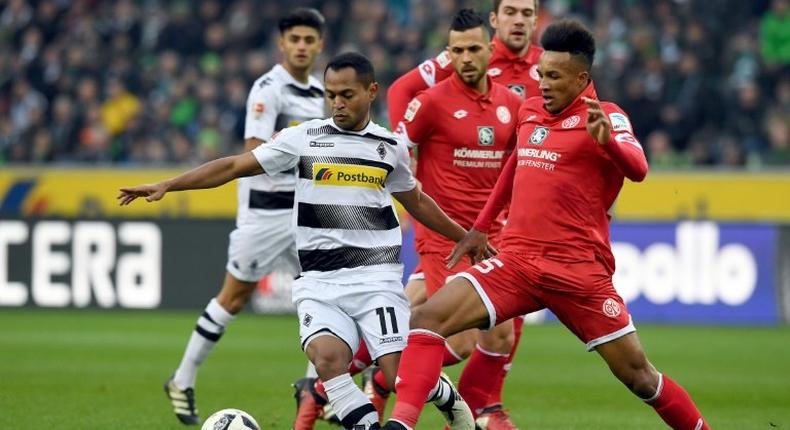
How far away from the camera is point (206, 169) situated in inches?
286

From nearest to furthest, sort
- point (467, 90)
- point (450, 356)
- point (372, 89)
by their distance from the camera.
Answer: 1. point (372, 89)
2. point (450, 356)
3. point (467, 90)

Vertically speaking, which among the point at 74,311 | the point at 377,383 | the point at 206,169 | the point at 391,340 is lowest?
the point at 74,311

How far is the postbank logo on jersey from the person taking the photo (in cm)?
736

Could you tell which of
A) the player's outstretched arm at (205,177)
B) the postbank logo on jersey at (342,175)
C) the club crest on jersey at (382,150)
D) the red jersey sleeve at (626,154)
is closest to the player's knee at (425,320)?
the postbank logo on jersey at (342,175)

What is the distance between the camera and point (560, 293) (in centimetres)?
732

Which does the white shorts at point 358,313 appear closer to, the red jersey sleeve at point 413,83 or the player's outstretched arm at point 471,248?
the player's outstretched arm at point 471,248

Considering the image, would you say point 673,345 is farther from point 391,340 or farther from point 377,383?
point 391,340

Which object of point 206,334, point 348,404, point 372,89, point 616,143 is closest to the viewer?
point 616,143

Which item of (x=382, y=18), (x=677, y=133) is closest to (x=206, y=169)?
(x=677, y=133)

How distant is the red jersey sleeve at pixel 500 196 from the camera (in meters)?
7.73

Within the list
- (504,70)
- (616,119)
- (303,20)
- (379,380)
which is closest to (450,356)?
(379,380)

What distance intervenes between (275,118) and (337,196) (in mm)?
2532

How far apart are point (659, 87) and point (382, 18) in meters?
4.89

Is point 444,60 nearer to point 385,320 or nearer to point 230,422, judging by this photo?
point 385,320
